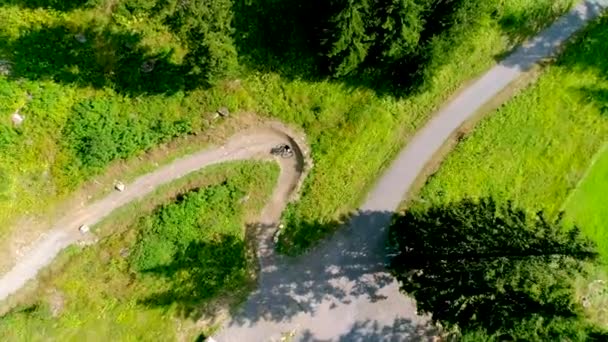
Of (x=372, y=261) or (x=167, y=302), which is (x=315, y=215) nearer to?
(x=372, y=261)

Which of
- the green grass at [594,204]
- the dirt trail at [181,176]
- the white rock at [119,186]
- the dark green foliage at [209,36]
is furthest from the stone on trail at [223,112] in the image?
the green grass at [594,204]

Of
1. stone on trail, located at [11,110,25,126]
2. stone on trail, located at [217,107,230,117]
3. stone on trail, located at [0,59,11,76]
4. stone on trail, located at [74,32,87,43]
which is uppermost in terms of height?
stone on trail, located at [74,32,87,43]

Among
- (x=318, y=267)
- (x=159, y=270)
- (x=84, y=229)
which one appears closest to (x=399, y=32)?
(x=318, y=267)

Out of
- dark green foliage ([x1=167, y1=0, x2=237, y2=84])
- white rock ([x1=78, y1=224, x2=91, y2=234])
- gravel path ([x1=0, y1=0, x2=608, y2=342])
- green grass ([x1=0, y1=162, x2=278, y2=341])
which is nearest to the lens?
dark green foliage ([x1=167, y1=0, x2=237, y2=84])

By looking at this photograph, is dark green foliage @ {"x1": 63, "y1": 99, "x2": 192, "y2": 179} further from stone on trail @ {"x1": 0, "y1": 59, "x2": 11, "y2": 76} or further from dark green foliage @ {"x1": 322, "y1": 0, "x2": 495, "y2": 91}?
dark green foliage @ {"x1": 322, "y1": 0, "x2": 495, "y2": 91}

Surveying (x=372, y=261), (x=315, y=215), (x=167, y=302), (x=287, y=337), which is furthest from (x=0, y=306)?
(x=372, y=261)

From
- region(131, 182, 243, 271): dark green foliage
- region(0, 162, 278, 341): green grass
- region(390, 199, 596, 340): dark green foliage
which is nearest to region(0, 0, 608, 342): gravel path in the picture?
region(0, 162, 278, 341): green grass
